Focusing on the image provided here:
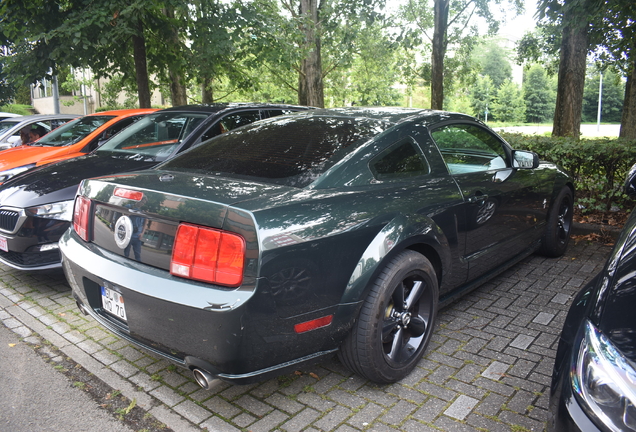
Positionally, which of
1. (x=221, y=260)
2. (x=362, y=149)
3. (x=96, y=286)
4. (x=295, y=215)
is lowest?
(x=96, y=286)

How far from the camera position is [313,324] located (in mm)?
2523

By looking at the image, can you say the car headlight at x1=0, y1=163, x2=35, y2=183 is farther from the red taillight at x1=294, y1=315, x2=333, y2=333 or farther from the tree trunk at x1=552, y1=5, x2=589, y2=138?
the tree trunk at x1=552, y1=5, x2=589, y2=138

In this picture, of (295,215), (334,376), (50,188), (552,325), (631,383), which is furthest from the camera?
(50,188)

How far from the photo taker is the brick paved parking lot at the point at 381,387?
2.68 meters

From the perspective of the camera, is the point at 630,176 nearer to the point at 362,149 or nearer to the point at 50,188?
the point at 362,149

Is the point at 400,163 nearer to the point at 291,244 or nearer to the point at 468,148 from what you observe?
the point at 291,244

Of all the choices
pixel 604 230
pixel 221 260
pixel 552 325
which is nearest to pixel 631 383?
pixel 221 260

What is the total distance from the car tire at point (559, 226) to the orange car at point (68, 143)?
5309mm

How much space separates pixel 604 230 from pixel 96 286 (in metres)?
5.71

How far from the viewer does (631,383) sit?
154cm

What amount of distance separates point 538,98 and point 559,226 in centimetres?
6983

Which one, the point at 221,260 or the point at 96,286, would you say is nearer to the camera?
the point at 221,260

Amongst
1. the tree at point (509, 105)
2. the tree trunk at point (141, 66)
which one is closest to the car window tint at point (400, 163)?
the tree trunk at point (141, 66)

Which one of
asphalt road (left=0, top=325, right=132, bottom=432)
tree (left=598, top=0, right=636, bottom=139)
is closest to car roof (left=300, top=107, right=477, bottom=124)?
asphalt road (left=0, top=325, right=132, bottom=432)
